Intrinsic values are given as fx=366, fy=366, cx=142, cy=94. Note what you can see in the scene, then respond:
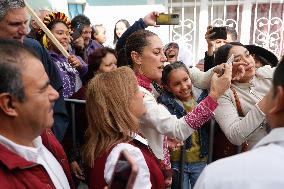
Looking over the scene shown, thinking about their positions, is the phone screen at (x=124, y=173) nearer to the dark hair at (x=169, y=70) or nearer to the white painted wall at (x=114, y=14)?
the dark hair at (x=169, y=70)

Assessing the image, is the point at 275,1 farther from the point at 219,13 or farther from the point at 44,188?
the point at 44,188

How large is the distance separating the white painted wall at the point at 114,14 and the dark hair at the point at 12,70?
6.61 metres

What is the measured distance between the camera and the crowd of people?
1.08 m

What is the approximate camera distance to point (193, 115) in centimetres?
209

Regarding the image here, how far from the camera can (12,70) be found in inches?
53.0

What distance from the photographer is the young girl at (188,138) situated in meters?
2.71

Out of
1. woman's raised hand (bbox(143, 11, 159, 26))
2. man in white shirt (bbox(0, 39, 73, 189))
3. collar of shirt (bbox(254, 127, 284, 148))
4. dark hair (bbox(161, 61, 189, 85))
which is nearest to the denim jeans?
dark hair (bbox(161, 61, 189, 85))

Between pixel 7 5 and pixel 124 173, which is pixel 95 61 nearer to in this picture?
pixel 7 5

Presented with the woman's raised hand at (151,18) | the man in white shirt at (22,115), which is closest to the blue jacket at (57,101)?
the man in white shirt at (22,115)

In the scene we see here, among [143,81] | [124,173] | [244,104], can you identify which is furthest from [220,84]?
[124,173]

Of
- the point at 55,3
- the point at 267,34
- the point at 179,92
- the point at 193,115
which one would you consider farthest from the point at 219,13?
the point at 193,115

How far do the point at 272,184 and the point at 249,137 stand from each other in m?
1.45

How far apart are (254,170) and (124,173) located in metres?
0.44

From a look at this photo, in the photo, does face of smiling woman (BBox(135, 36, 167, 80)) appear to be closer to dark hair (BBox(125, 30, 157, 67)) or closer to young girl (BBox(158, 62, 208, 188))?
dark hair (BBox(125, 30, 157, 67))
